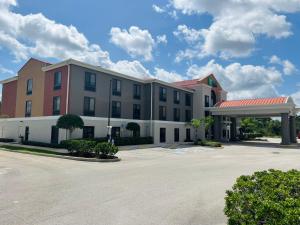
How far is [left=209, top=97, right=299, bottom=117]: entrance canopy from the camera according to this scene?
120 ft

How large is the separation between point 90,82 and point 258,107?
82.7 feet

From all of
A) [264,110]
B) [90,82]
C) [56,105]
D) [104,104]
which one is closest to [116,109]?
[104,104]

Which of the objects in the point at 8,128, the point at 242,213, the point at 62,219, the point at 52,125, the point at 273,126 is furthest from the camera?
the point at 273,126

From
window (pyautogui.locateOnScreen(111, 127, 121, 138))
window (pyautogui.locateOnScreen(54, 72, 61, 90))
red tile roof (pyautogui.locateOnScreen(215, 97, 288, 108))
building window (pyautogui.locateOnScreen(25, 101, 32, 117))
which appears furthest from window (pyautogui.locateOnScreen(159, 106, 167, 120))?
building window (pyautogui.locateOnScreen(25, 101, 32, 117))

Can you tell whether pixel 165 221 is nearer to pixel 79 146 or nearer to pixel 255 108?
pixel 79 146

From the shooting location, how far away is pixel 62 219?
6.04 m

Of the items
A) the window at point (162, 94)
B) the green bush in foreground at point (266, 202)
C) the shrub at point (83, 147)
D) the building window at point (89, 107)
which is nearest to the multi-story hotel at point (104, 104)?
the building window at point (89, 107)

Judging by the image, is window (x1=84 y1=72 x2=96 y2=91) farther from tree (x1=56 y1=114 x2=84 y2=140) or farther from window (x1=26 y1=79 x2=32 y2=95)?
window (x1=26 y1=79 x2=32 y2=95)

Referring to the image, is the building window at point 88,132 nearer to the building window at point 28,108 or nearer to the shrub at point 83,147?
the shrub at point 83,147

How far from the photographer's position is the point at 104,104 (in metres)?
31.1

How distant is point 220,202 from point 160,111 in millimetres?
30116

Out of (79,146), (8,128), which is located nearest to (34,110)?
(8,128)

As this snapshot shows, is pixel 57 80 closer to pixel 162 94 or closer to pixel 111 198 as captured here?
pixel 162 94

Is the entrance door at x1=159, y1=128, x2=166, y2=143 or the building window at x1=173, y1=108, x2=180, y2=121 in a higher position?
the building window at x1=173, y1=108, x2=180, y2=121
